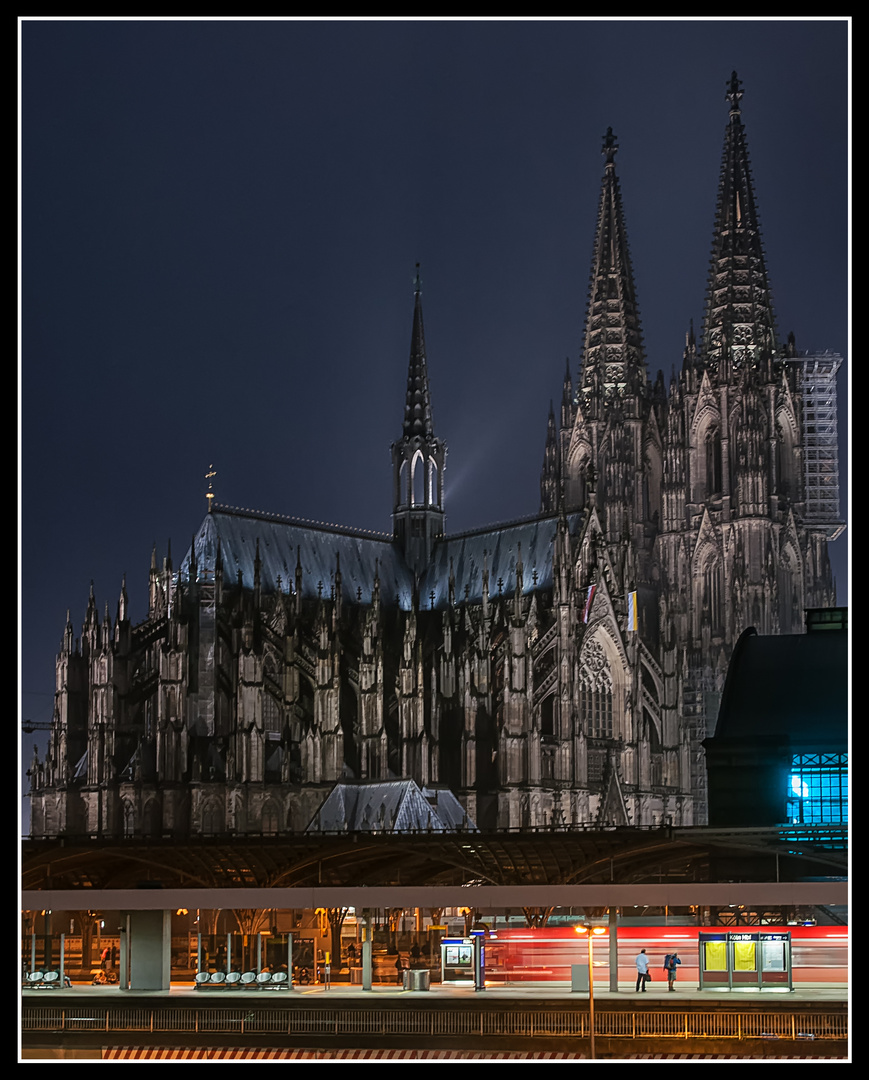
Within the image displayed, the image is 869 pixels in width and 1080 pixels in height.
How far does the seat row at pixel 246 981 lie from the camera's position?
37688 millimetres

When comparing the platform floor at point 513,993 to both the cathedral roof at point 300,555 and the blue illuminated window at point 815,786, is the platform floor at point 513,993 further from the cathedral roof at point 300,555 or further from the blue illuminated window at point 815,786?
the cathedral roof at point 300,555

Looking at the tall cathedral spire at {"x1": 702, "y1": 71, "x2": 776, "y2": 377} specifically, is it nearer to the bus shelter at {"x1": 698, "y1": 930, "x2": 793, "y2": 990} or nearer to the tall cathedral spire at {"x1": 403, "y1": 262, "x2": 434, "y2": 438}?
the tall cathedral spire at {"x1": 403, "y1": 262, "x2": 434, "y2": 438}

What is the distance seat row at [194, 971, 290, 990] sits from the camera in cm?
3769

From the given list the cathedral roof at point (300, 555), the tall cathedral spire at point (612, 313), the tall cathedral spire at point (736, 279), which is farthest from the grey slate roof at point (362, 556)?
the tall cathedral spire at point (736, 279)

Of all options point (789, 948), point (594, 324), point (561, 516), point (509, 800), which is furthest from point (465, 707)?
point (789, 948)

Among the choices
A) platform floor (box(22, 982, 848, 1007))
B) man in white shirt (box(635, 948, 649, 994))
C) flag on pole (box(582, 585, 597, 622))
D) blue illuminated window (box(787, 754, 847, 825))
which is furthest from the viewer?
flag on pole (box(582, 585, 597, 622))

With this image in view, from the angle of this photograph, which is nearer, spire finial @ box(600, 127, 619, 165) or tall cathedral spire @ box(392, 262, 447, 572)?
tall cathedral spire @ box(392, 262, 447, 572)

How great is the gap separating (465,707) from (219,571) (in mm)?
11774

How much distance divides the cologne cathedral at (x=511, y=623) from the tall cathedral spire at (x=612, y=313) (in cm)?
13

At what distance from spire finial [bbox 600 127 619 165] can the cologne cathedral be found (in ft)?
8.92

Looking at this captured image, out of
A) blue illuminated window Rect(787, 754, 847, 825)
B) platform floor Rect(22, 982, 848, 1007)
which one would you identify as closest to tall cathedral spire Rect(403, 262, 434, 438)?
blue illuminated window Rect(787, 754, 847, 825)

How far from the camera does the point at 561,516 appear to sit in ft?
269

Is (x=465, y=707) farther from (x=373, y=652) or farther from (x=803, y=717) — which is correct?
(x=803, y=717)
